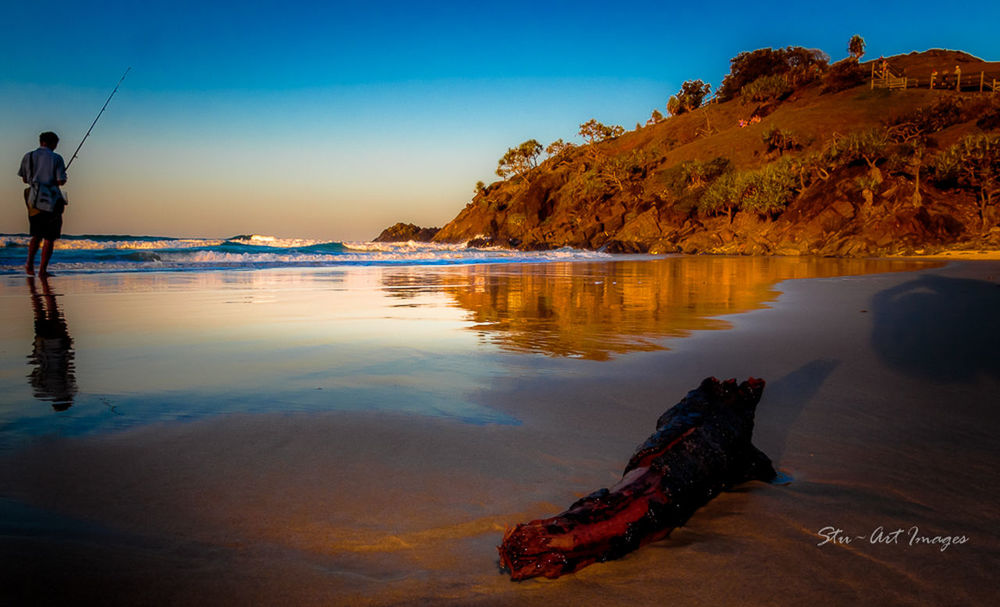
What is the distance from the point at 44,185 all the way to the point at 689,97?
92.4 metres

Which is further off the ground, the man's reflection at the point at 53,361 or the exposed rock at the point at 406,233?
the exposed rock at the point at 406,233

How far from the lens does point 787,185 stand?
3616cm

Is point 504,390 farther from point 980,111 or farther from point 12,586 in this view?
point 980,111

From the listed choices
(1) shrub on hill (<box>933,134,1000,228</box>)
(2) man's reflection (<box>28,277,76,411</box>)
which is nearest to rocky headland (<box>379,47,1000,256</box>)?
(1) shrub on hill (<box>933,134,1000,228</box>)

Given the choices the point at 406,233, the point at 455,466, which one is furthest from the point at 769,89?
the point at 455,466

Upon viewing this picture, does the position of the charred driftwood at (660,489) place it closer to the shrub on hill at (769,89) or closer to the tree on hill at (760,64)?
the shrub on hill at (769,89)

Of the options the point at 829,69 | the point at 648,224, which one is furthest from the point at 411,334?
the point at 829,69

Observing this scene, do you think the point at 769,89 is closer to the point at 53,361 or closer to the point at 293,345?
the point at 293,345

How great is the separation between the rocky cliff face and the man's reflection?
2928cm

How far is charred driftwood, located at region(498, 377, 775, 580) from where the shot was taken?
1.34 metres

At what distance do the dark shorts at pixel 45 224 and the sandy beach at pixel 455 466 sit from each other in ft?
22.7

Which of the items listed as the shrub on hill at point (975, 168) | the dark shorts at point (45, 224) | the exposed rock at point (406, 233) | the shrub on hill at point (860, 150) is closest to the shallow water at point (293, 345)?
the dark shorts at point (45, 224)

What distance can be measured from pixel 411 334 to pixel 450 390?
A: 6.20ft

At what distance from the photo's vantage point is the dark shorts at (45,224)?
31.9 feet
